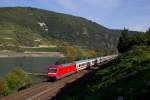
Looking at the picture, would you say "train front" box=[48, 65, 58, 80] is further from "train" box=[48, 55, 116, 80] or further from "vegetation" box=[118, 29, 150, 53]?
"vegetation" box=[118, 29, 150, 53]

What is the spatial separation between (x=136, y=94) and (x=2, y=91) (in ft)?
139

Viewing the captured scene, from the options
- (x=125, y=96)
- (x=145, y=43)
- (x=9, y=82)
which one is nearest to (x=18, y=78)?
(x=9, y=82)

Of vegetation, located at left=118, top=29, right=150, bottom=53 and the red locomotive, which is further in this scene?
vegetation, located at left=118, top=29, right=150, bottom=53

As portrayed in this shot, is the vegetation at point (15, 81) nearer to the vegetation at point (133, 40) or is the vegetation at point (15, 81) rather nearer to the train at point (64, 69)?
the train at point (64, 69)

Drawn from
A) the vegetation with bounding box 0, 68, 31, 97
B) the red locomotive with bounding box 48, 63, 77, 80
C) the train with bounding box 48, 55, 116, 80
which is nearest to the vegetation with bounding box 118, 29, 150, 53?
the train with bounding box 48, 55, 116, 80

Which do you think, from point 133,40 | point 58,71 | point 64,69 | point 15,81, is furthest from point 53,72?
point 133,40

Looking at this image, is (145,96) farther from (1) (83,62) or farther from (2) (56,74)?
(1) (83,62)

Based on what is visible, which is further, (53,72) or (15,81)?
(15,81)

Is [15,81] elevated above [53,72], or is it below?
below

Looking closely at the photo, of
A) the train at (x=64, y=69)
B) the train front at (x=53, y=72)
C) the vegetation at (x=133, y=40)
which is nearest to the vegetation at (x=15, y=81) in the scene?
the train front at (x=53, y=72)

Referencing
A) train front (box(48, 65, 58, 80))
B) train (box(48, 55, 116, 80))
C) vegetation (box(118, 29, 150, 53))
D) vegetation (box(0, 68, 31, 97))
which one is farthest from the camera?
vegetation (box(118, 29, 150, 53))

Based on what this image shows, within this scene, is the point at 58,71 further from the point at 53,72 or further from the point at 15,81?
the point at 15,81

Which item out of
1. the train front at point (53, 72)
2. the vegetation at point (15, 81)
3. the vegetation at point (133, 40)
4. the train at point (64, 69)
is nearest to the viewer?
the train front at point (53, 72)

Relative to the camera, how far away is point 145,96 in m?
15.2
